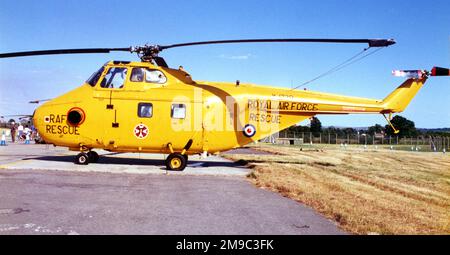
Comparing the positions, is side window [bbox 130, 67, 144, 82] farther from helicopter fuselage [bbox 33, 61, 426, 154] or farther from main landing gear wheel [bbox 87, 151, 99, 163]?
main landing gear wheel [bbox 87, 151, 99, 163]

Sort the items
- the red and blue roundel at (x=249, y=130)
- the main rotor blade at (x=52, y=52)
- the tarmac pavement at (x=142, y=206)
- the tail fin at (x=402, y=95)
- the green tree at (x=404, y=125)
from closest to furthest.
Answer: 1. the tarmac pavement at (x=142, y=206)
2. the main rotor blade at (x=52, y=52)
3. the red and blue roundel at (x=249, y=130)
4. the tail fin at (x=402, y=95)
5. the green tree at (x=404, y=125)

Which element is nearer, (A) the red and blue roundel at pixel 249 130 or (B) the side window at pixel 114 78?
(B) the side window at pixel 114 78

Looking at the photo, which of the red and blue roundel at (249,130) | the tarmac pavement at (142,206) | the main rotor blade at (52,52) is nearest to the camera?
the tarmac pavement at (142,206)

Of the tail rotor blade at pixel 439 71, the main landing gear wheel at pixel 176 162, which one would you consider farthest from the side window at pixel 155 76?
the tail rotor blade at pixel 439 71

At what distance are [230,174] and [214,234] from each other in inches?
302

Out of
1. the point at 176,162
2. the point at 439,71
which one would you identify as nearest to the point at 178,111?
the point at 176,162

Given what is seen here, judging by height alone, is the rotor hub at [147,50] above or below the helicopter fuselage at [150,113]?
above

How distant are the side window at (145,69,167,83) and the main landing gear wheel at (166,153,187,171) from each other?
3132 mm

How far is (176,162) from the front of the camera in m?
14.1

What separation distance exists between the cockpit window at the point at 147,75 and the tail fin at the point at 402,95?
9814 mm

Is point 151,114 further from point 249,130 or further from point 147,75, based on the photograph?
point 249,130

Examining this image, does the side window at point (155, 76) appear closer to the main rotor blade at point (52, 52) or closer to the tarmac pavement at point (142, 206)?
the main rotor blade at point (52, 52)

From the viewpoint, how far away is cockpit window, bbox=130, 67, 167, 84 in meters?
14.4

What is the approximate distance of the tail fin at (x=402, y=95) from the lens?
16.0 metres
